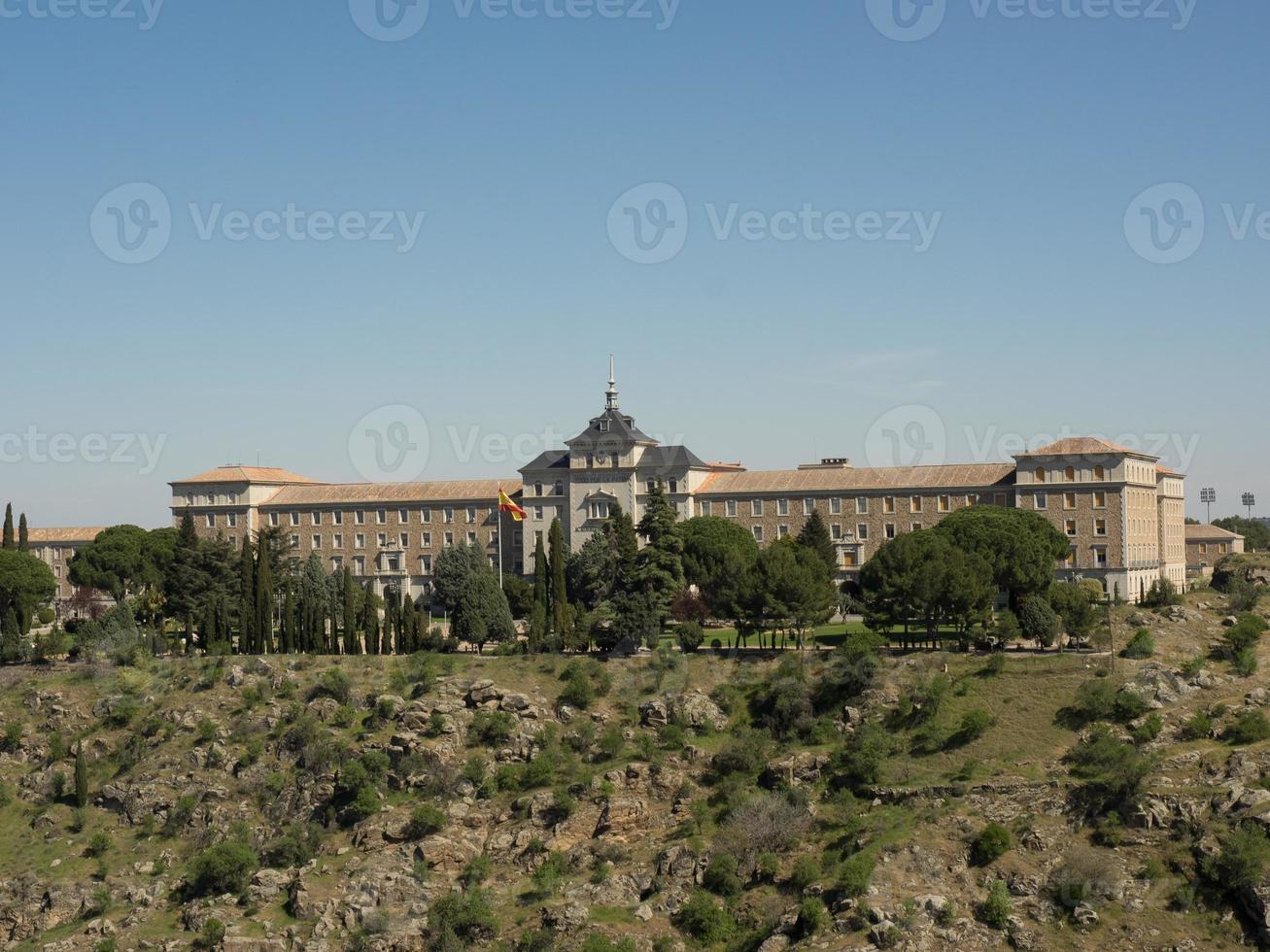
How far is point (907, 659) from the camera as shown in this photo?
73375mm

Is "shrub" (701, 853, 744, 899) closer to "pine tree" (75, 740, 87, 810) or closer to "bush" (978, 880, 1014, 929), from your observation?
"bush" (978, 880, 1014, 929)

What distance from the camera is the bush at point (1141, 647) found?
71.1 meters

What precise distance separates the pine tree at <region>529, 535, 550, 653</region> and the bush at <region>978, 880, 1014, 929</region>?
3105 centimetres

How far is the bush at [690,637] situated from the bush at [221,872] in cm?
2500

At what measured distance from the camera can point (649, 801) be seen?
67.4 metres

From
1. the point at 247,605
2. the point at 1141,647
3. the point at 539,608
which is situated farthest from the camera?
the point at 247,605

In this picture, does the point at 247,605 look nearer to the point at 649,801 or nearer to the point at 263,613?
the point at 263,613

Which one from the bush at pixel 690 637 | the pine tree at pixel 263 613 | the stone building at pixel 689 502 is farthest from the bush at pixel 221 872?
the stone building at pixel 689 502

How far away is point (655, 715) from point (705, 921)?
14076mm

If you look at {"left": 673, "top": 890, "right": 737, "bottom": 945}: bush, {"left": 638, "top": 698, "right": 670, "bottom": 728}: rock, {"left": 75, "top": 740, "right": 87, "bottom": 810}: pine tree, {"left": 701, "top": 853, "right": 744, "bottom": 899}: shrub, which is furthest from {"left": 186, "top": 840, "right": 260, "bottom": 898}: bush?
{"left": 701, "top": 853, "right": 744, "bottom": 899}: shrub

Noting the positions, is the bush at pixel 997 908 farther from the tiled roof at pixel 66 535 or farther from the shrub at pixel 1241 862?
the tiled roof at pixel 66 535

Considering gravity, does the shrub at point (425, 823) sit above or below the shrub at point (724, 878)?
above

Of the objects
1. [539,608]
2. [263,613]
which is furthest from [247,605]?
[539,608]

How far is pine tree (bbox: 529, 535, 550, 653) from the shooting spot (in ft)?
271
